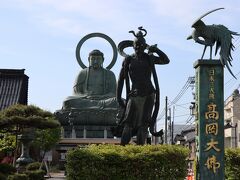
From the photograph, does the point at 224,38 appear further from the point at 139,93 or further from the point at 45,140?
the point at 45,140

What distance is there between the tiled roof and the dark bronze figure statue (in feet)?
80.9

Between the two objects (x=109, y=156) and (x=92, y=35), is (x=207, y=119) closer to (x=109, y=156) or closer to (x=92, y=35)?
(x=109, y=156)

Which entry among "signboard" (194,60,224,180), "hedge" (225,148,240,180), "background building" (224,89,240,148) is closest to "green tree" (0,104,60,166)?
"hedge" (225,148,240,180)

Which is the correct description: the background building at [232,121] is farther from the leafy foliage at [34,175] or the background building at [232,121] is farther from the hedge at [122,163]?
the hedge at [122,163]

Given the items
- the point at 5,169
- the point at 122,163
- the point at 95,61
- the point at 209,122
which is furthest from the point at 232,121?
the point at 122,163

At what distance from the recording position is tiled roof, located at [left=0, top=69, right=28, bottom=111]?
37.3 meters

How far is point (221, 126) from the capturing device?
440 inches

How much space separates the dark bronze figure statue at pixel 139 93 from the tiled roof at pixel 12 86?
2467cm

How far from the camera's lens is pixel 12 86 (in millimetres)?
38125

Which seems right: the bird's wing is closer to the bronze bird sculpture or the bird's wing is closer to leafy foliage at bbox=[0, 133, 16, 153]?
the bronze bird sculpture

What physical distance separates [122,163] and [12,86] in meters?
28.5

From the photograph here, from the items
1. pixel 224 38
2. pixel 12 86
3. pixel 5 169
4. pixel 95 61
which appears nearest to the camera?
pixel 224 38

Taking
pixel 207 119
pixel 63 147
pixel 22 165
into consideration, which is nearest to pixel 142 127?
pixel 207 119

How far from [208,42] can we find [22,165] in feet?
41.3
